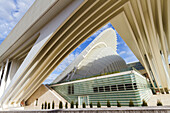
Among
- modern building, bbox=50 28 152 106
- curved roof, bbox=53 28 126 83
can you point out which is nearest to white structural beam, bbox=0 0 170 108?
modern building, bbox=50 28 152 106

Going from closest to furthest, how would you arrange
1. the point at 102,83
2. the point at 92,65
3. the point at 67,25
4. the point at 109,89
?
the point at 67,25 < the point at 109,89 < the point at 102,83 < the point at 92,65

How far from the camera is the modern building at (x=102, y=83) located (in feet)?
41.7

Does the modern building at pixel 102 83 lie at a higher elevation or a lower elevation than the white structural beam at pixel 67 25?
lower

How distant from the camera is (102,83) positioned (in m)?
15.2

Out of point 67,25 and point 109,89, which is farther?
point 109,89

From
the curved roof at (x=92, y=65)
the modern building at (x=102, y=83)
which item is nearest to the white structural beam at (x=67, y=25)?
the modern building at (x=102, y=83)

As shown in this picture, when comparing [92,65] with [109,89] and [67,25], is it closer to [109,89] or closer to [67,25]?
[109,89]

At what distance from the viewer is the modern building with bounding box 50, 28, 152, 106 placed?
1272 centimetres

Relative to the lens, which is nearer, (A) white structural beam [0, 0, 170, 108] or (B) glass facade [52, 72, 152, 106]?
(A) white structural beam [0, 0, 170, 108]

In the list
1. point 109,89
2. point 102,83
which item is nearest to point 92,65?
point 102,83

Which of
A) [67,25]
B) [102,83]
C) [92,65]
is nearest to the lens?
[67,25]

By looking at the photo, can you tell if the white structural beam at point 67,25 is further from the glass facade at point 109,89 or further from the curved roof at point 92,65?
the curved roof at point 92,65

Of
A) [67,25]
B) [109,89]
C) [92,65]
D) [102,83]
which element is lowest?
[109,89]

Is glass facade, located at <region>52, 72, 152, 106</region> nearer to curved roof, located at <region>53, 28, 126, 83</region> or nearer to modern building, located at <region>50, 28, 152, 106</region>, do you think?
modern building, located at <region>50, 28, 152, 106</region>
